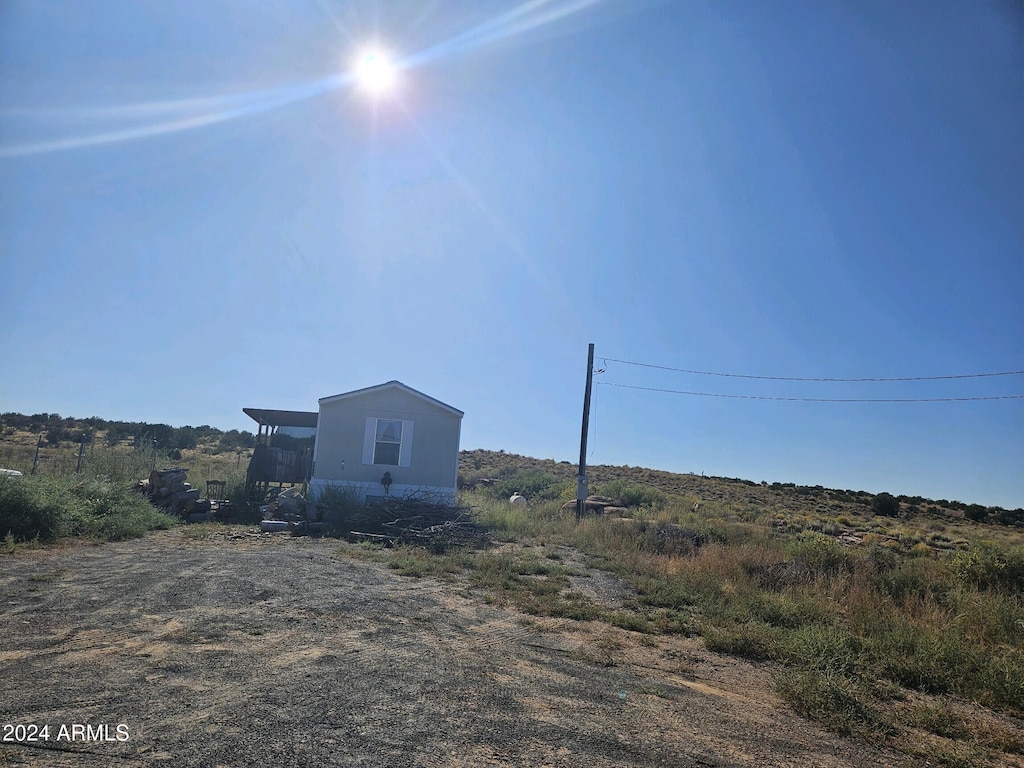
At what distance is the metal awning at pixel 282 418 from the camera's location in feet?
63.0

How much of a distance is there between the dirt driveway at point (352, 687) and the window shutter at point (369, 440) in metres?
10.2

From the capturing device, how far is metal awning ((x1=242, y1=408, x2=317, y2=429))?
63.0 feet

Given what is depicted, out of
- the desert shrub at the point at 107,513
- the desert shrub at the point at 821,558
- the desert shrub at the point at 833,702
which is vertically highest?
the desert shrub at the point at 821,558

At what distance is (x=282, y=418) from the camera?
19.5 m

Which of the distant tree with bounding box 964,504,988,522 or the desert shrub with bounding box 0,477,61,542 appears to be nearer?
the desert shrub with bounding box 0,477,61,542

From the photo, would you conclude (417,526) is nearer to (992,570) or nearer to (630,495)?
(992,570)

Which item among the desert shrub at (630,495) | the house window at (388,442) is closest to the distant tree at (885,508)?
the desert shrub at (630,495)

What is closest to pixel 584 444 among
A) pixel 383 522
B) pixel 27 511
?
pixel 383 522

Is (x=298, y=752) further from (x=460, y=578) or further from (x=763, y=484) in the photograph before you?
(x=763, y=484)

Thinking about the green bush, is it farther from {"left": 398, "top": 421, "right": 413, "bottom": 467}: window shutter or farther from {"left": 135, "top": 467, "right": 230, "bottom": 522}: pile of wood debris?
{"left": 398, "top": 421, "right": 413, "bottom": 467}: window shutter

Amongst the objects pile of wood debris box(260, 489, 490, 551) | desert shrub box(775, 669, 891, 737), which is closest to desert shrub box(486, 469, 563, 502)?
pile of wood debris box(260, 489, 490, 551)

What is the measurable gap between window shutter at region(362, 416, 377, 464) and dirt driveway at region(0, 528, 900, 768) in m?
10.2

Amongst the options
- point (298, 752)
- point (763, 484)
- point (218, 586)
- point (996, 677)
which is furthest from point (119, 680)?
point (763, 484)

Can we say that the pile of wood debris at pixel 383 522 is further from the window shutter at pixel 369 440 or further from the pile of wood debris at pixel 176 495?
the window shutter at pixel 369 440
